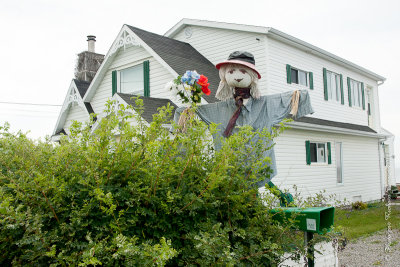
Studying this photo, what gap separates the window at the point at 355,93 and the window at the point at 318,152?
10.6 feet

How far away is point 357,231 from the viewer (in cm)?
899

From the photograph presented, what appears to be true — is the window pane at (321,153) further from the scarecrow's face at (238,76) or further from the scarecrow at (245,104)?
the scarecrow's face at (238,76)

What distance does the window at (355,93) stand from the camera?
16.7 meters

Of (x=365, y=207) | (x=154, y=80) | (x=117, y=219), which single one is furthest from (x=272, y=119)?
(x=365, y=207)

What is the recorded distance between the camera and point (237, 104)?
15.3ft

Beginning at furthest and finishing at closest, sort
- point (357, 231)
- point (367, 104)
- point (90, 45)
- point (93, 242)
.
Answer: point (90, 45)
point (367, 104)
point (357, 231)
point (93, 242)

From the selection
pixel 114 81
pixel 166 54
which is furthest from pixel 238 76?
pixel 114 81

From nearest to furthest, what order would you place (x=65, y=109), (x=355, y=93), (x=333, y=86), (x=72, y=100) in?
(x=72, y=100)
(x=65, y=109)
(x=333, y=86)
(x=355, y=93)

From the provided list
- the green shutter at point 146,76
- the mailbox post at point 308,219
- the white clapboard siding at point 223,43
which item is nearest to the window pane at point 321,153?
the white clapboard siding at point 223,43

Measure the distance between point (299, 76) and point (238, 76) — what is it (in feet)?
31.2

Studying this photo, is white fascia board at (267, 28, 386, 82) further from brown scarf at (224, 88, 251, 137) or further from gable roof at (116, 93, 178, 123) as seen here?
brown scarf at (224, 88, 251, 137)

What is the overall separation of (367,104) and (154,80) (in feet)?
36.9

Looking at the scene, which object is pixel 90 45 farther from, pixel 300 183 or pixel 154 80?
pixel 300 183

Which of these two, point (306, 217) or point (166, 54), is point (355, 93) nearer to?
point (166, 54)
